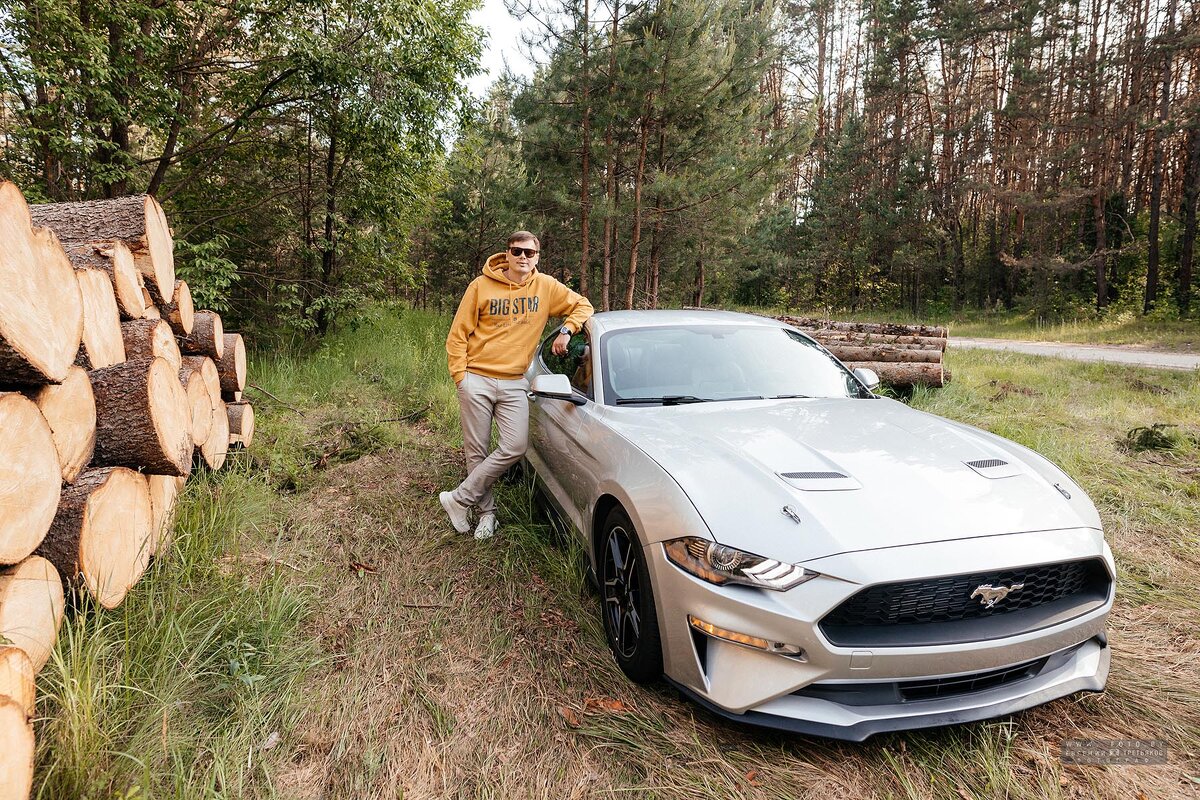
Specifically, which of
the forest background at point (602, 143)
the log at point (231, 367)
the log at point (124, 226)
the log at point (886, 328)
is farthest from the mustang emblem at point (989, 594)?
the forest background at point (602, 143)

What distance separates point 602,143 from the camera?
11344 millimetres

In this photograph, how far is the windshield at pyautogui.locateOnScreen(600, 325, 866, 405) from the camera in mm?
3043

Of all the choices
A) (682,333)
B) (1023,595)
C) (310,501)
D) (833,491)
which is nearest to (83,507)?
(310,501)

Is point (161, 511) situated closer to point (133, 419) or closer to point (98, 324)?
point (133, 419)

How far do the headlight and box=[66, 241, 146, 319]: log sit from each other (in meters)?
2.93

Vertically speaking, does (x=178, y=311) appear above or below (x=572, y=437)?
above

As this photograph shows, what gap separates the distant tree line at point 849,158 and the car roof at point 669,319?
6.36m

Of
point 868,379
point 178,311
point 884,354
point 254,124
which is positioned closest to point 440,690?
point 868,379

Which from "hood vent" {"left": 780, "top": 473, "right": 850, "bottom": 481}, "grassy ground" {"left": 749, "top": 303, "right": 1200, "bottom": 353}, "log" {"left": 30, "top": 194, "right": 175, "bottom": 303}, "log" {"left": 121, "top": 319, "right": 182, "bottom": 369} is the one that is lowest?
"grassy ground" {"left": 749, "top": 303, "right": 1200, "bottom": 353}

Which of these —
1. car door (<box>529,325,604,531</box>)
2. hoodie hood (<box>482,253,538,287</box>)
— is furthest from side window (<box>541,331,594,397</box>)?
hoodie hood (<box>482,253,538,287</box>)

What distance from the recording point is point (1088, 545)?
193cm

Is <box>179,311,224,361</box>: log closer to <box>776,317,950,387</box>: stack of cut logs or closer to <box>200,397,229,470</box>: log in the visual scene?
<box>200,397,229,470</box>: log

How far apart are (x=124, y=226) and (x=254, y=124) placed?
16.2 ft

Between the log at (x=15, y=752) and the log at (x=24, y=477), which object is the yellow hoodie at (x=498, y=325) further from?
the log at (x=15, y=752)
